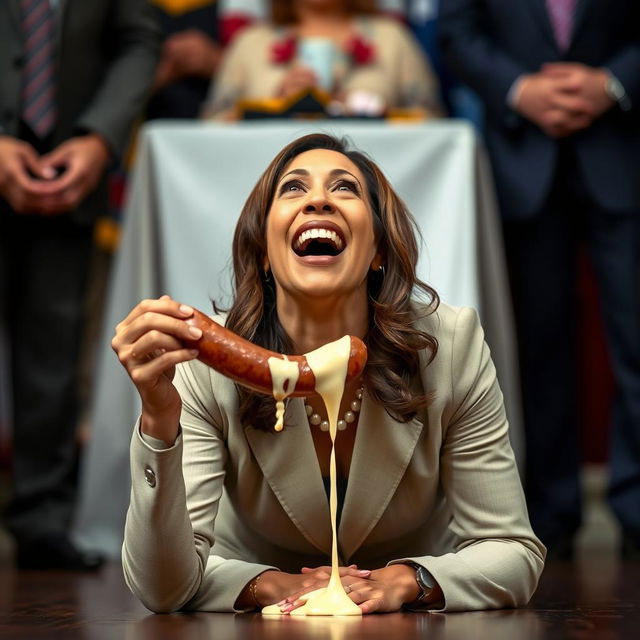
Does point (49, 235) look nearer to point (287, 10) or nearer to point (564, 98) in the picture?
point (287, 10)

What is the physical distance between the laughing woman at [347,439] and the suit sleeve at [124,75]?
3.46 ft

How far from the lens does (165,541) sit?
1739 mm

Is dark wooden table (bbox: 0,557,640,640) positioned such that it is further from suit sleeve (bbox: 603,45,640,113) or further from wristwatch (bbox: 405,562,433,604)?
suit sleeve (bbox: 603,45,640,113)

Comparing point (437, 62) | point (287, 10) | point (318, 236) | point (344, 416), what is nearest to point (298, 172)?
point (318, 236)

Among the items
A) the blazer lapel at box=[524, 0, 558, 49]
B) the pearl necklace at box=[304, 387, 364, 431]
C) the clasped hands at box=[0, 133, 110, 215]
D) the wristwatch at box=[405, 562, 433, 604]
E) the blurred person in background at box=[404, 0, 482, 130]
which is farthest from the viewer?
the blurred person in background at box=[404, 0, 482, 130]

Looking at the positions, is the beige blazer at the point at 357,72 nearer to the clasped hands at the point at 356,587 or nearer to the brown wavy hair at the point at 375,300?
the brown wavy hair at the point at 375,300

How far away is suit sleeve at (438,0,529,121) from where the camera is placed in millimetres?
3043

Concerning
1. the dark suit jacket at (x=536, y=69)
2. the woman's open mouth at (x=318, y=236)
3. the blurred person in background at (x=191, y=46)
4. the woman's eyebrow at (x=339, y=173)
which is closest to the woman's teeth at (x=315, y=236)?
the woman's open mouth at (x=318, y=236)

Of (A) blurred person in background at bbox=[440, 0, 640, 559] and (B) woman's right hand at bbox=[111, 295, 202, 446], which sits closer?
(B) woman's right hand at bbox=[111, 295, 202, 446]

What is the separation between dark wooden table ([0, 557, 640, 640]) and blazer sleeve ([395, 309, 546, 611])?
0.06 meters

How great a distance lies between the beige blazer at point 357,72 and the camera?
3.38 m

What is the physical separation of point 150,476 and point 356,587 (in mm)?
340

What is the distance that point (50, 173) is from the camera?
9.42 ft

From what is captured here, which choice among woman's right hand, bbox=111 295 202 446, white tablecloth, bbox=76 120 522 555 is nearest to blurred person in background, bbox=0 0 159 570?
white tablecloth, bbox=76 120 522 555
